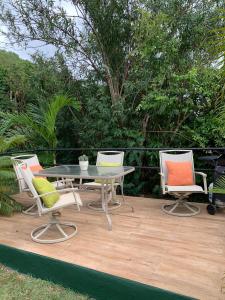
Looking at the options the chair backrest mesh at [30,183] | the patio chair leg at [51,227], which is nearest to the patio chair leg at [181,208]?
the patio chair leg at [51,227]

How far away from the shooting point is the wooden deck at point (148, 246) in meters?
2.37

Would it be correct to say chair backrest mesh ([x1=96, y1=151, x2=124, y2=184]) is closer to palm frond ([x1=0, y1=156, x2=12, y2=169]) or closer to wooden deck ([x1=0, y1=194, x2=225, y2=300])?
wooden deck ([x1=0, y1=194, x2=225, y2=300])

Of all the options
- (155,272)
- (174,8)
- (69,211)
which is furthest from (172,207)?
(174,8)

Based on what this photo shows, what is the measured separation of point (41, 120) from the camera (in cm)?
584

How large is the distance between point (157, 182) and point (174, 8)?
359cm

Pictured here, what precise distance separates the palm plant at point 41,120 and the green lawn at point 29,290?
2.90 metres

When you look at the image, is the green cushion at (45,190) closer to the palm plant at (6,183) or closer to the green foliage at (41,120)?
the palm plant at (6,183)

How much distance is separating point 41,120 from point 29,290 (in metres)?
3.96

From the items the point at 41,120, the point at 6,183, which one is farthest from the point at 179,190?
the point at 41,120

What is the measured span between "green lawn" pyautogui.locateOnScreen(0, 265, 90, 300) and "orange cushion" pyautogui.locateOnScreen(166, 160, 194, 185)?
2261mm

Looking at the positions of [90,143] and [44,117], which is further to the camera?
[90,143]

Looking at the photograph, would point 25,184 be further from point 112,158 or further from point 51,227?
point 112,158

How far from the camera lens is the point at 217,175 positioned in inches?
146

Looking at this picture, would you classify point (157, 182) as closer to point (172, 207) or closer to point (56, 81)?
point (172, 207)
